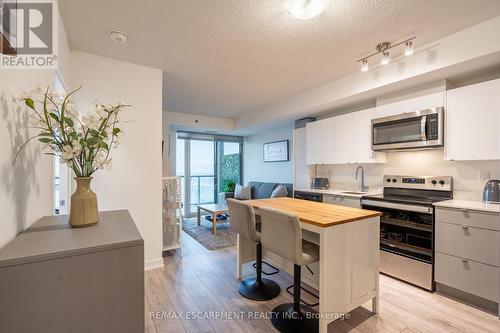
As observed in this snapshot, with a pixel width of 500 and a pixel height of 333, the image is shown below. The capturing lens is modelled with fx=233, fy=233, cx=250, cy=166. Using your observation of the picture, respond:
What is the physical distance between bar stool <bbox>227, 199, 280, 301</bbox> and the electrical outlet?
2.49 meters

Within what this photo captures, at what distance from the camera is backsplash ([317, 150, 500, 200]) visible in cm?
254

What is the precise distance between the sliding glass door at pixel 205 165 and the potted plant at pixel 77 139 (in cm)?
486

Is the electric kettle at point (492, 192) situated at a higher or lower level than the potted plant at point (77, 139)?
lower

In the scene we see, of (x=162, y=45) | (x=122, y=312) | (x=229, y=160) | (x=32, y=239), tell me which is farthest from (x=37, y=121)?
(x=229, y=160)

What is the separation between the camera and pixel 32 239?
39.0 inches

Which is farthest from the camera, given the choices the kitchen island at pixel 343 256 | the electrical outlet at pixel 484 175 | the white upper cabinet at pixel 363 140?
the white upper cabinet at pixel 363 140

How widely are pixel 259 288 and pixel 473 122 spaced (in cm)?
275

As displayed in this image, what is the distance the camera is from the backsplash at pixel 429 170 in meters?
2.54

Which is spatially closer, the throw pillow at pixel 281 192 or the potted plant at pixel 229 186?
the throw pillow at pixel 281 192

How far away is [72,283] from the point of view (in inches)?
33.6

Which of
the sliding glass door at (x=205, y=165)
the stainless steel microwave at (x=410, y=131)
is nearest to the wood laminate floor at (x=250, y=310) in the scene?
the stainless steel microwave at (x=410, y=131)

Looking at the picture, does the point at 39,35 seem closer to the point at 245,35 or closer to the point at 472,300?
the point at 245,35

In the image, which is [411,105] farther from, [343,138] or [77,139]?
[77,139]

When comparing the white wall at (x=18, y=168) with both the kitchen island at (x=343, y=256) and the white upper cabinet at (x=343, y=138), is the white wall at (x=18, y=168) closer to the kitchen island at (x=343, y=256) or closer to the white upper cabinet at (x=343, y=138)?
the kitchen island at (x=343, y=256)
